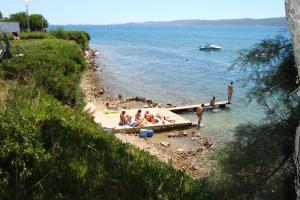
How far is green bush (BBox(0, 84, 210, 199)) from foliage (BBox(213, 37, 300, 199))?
892 mm

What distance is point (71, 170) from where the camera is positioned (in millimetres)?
7262

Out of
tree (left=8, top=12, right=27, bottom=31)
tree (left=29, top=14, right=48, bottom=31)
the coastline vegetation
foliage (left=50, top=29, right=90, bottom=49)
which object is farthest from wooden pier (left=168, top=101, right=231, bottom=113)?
tree (left=8, top=12, right=27, bottom=31)

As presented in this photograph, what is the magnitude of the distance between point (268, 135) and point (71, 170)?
3.77 m

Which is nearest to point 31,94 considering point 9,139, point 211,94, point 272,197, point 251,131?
point 9,139

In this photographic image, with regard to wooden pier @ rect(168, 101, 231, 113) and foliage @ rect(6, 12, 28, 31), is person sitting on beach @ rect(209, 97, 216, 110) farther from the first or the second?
foliage @ rect(6, 12, 28, 31)

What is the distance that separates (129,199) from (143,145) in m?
16.5

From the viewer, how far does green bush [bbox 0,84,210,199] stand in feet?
21.9

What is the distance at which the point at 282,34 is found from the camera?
26.2ft

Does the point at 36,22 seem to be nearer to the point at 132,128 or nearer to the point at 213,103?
the point at 213,103

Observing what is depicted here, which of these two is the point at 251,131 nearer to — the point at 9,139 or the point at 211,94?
the point at 9,139

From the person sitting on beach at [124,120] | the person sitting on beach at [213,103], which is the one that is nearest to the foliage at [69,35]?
the person sitting on beach at [213,103]

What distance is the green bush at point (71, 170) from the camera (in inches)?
263

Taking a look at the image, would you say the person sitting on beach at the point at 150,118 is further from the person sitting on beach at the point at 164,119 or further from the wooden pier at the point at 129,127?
the person sitting on beach at the point at 164,119

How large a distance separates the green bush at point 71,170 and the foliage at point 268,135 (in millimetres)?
892
